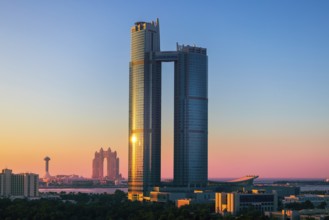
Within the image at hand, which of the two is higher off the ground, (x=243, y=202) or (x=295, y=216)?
(x=243, y=202)

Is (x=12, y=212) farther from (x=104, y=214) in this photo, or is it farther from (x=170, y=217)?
(x=170, y=217)

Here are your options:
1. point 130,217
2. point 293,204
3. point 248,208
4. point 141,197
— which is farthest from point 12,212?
point 141,197

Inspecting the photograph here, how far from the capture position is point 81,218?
12569 cm

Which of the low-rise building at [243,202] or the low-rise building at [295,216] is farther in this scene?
the low-rise building at [243,202]

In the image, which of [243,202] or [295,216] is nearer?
[295,216]

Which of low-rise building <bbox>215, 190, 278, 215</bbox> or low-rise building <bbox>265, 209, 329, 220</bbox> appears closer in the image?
low-rise building <bbox>265, 209, 329, 220</bbox>

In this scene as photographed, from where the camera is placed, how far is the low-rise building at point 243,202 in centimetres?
13275

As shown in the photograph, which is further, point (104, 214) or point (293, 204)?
point (293, 204)

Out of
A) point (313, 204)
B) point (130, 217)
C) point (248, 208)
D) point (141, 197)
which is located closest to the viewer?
point (130, 217)

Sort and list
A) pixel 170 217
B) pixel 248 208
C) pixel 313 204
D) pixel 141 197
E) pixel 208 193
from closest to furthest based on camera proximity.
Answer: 1. pixel 170 217
2. pixel 248 208
3. pixel 313 204
4. pixel 208 193
5. pixel 141 197

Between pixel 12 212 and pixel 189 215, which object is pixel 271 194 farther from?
pixel 12 212

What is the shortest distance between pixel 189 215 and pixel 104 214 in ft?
72.2

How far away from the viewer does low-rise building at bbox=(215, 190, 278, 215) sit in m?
133

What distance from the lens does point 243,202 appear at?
443ft
